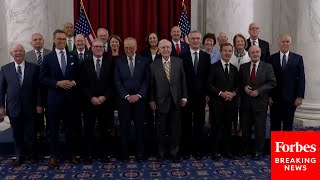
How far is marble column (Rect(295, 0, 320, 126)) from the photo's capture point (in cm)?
716

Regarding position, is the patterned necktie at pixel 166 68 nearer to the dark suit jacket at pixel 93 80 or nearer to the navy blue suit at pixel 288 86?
the dark suit jacket at pixel 93 80

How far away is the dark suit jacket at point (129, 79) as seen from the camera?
16.9 ft

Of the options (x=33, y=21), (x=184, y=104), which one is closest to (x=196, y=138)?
(x=184, y=104)

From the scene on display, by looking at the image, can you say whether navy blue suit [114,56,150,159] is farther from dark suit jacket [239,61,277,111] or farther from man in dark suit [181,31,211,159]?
dark suit jacket [239,61,277,111]

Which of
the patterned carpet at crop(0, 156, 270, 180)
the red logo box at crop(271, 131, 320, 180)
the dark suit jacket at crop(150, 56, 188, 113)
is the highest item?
the dark suit jacket at crop(150, 56, 188, 113)

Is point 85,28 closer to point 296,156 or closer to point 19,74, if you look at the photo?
point 19,74

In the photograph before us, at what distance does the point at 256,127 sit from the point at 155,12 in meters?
4.08

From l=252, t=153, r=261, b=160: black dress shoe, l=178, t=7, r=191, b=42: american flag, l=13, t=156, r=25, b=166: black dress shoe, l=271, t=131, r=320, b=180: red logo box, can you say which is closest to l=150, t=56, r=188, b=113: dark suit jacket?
l=252, t=153, r=261, b=160: black dress shoe

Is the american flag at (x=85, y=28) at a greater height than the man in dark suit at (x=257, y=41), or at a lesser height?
greater

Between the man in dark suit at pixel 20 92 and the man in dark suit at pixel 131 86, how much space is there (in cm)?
108

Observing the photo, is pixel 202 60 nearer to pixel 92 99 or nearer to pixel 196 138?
pixel 196 138

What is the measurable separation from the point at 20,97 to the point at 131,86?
4.72ft

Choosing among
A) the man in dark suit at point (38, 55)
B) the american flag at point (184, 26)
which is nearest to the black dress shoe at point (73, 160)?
the man in dark suit at point (38, 55)

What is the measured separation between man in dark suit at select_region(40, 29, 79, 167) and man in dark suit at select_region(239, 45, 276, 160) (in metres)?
2.27
